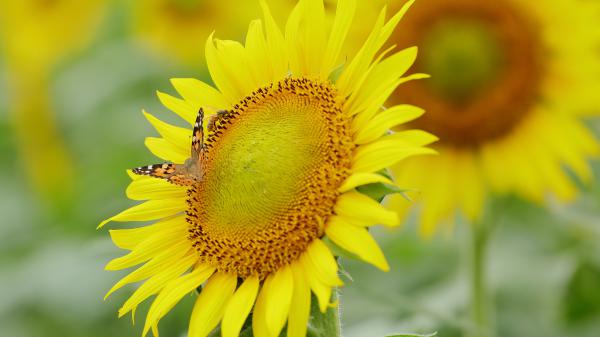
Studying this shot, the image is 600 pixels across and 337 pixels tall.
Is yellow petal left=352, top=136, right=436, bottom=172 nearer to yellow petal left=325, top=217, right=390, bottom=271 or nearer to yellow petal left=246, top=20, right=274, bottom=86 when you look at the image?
yellow petal left=325, top=217, right=390, bottom=271

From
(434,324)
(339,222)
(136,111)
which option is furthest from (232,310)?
(136,111)

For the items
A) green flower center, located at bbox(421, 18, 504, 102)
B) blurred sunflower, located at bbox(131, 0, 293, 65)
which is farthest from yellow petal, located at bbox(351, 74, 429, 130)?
blurred sunflower, located at bbox(131, 0, 293, 65)

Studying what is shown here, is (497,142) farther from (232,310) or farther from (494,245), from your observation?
(232,310)

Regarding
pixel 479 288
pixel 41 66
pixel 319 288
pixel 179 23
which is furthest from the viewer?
pixel 179 23

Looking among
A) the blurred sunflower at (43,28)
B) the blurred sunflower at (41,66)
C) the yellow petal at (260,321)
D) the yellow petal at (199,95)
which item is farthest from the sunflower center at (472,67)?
the blurred sunflower at (43,28)

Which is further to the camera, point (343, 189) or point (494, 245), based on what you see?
point (494, 245)

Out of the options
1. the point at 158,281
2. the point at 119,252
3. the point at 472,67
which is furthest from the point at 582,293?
the point at 158,281

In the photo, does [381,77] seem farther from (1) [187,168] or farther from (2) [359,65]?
(1) [187,168]
